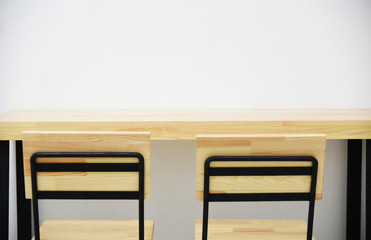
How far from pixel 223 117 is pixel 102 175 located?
644 mm

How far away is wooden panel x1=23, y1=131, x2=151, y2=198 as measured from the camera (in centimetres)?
100

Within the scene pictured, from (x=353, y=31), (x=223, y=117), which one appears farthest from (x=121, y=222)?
(x=353, y=31)

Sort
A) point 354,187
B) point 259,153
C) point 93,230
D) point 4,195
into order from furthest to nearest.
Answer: point 354,187 → point 4,195 → point 93,230 → point 259,153

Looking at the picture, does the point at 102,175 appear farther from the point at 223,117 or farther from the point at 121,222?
the point at 223,117

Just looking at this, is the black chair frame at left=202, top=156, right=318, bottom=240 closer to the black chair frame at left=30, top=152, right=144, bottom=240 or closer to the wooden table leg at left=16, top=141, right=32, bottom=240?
the black chair frame at left=30, top=152, right=144, bottom=240

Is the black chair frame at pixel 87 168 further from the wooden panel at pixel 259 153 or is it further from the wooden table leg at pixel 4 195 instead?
the wooden table leg at pixel 4 195

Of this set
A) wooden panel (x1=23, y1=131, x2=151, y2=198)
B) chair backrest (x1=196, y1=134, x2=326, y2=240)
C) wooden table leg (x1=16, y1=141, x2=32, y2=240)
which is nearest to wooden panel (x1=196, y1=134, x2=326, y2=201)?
chair backrest (x1=196, y1=134, x2=326, y2=240)

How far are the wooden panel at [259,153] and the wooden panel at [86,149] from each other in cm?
18

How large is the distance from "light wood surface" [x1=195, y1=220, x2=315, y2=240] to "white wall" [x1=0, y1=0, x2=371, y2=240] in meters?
0.73

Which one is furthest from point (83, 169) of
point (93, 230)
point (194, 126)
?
point (194, 126)

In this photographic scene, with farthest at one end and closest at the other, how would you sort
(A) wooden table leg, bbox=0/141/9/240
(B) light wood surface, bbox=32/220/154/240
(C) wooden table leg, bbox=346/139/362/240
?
(C) wooden table leg, bbox=346/139/362/240, (A) wooden table leg, bbox=0/141/9/240, (B) light wood surface, bbox=32/220/154/240

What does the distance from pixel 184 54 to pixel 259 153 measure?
3.14 feet

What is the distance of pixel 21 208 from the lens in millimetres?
1757

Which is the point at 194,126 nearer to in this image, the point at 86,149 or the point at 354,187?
the point at 86,149
